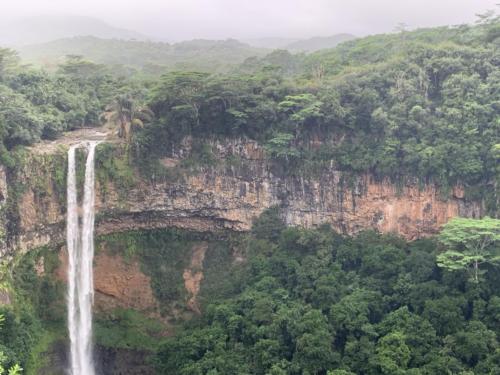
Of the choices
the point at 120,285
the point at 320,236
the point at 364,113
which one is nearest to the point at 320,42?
the point at 364,113

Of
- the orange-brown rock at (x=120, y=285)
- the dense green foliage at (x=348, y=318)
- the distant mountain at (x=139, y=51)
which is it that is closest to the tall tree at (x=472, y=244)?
the dense green foliage at (x=348, y=318)

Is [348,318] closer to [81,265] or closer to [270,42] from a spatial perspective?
[81,265]

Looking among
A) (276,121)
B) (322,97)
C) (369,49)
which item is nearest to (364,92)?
(322,97)

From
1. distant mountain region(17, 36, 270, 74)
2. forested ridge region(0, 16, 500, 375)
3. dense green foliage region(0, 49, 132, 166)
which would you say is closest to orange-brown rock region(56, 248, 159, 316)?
forested ridge region(0, 16, 500, 375)

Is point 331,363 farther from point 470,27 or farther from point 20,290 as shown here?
point 470,27

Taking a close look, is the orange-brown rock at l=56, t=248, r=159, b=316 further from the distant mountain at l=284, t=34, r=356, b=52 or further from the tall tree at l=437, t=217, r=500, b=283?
the distant mountain at l=284, t=34, r=356, b=52
